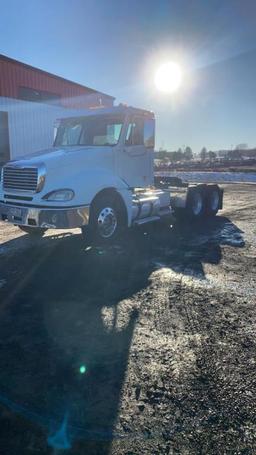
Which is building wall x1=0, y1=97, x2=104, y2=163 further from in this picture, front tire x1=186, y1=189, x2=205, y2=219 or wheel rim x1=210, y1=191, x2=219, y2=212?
front tire x1=186, y1=189, x2=205, y2=219

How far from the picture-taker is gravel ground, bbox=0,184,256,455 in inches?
97.1

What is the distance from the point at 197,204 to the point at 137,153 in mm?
3030

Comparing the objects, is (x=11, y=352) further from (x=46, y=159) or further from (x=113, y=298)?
(x=46, y=159)

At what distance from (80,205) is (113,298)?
2.45 m

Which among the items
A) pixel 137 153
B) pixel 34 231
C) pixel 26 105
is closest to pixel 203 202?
pixel 137 153

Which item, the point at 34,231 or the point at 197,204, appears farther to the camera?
the point at 197,204

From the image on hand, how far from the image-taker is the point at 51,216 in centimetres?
647

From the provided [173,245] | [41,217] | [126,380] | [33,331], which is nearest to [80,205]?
[41,217]

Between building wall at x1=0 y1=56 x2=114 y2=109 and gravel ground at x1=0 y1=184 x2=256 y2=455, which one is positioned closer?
gravel ground at x1=0 y1=184 x2=256 y2=455

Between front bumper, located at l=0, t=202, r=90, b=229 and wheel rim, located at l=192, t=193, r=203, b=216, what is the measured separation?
4.70 metres

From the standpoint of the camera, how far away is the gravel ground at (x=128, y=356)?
2.47 metres

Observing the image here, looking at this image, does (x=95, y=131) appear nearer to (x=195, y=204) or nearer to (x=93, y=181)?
(x=93, y=181)

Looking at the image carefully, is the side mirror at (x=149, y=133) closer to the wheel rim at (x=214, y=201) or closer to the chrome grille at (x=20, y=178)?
the chrome grille at (x=20, y=178)

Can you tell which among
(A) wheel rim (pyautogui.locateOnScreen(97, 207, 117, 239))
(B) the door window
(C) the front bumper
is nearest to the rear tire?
(C) the front bumper
